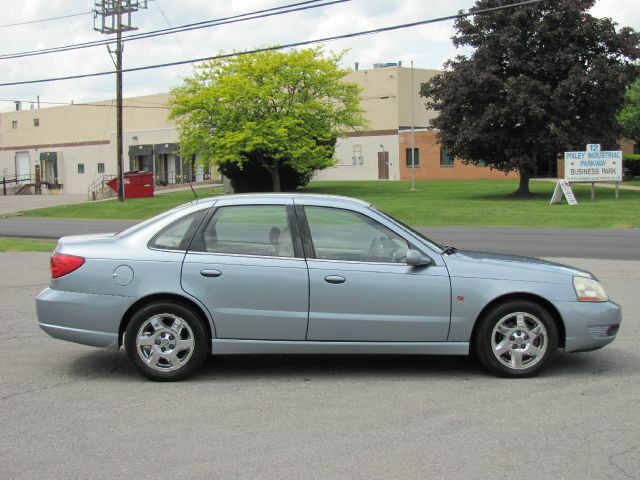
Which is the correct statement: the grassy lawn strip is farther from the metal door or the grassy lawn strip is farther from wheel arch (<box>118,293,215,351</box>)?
the metal door

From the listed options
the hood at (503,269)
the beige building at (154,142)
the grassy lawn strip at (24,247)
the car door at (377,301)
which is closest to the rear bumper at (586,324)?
the hood at (503,269)

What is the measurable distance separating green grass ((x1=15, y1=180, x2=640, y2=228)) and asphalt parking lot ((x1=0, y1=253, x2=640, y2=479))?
782 inches

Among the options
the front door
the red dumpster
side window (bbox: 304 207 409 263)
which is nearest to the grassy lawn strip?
side window (bbox: 304 207 409 263)

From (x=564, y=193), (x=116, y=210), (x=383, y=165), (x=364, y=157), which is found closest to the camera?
(x=564, y=193)

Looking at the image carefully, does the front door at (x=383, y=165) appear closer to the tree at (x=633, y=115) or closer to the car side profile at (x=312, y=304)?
the tree at (x=633, y=115)

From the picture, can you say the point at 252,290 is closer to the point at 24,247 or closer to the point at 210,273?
the point at 210,273

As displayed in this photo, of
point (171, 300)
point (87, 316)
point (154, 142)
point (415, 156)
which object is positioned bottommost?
point (87, 316)

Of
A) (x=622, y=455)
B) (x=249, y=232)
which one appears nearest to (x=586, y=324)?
(x=622, y=455)

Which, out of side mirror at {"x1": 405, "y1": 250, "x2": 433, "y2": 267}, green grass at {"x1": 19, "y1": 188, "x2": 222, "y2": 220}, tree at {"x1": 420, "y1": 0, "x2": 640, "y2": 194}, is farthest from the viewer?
green grass at {"x1": 19, "y1": 188, "x2": 222, "y2": 220}

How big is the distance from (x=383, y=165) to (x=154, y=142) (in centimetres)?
1927

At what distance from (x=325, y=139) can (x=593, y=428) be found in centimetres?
3620

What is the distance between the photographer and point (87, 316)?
6250 millimetres

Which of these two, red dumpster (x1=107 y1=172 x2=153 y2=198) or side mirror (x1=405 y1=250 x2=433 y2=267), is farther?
red dumpster (x1=107 y1=172 x2=153 y2=198)

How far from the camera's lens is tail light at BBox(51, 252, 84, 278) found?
6.32m
